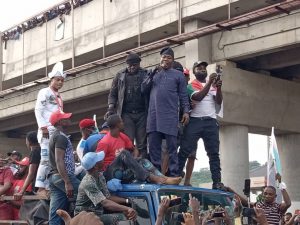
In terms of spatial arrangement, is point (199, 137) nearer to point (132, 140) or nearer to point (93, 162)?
point (132, 140)

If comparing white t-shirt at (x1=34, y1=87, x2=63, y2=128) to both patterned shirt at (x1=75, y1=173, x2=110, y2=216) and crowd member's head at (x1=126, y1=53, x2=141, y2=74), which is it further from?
patterned shirt at (x1=75, y1=173, x2=110, y2=216)

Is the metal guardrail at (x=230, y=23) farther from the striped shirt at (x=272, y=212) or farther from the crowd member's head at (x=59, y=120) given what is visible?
the crowd member's head at (x=59, y=120)

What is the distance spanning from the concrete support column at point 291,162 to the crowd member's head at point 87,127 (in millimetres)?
14923

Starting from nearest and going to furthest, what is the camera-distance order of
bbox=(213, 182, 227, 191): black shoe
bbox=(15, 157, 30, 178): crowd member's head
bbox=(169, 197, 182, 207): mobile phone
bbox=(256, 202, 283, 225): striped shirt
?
1. bbox=(169, 197, 182, 207): mobile phone
2. bbox=(213, 182, 227, 191): black shoe
3. bbox=(256, 202, 283, 225): striped shirt
4. bbox=(15, 157, 30, 178): crowd member's head

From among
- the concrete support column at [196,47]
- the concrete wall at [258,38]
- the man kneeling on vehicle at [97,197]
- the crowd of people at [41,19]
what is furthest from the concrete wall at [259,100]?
the man kneeling on vehicle at [97,197]

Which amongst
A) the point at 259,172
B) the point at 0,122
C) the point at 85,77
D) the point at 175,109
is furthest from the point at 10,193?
the point at 259,172

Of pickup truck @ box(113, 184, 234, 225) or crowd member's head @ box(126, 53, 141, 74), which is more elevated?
crowd member's head @ box(126, 53, 141, 74)

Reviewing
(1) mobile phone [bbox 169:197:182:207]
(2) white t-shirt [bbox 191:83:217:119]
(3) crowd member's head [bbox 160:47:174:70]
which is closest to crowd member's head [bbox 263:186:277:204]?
(2) white t-shirt [bbox 191:83:217:119]

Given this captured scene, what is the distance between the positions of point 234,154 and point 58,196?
40.3ft

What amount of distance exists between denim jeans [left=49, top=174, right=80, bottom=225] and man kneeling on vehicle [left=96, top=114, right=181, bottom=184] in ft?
1.36

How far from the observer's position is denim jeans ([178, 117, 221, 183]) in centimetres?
786

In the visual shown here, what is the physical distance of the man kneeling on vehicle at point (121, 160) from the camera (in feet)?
21.3

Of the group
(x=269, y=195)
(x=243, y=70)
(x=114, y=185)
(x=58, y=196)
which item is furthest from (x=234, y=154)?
(x=114, y=185)

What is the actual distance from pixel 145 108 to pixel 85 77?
584 inches
